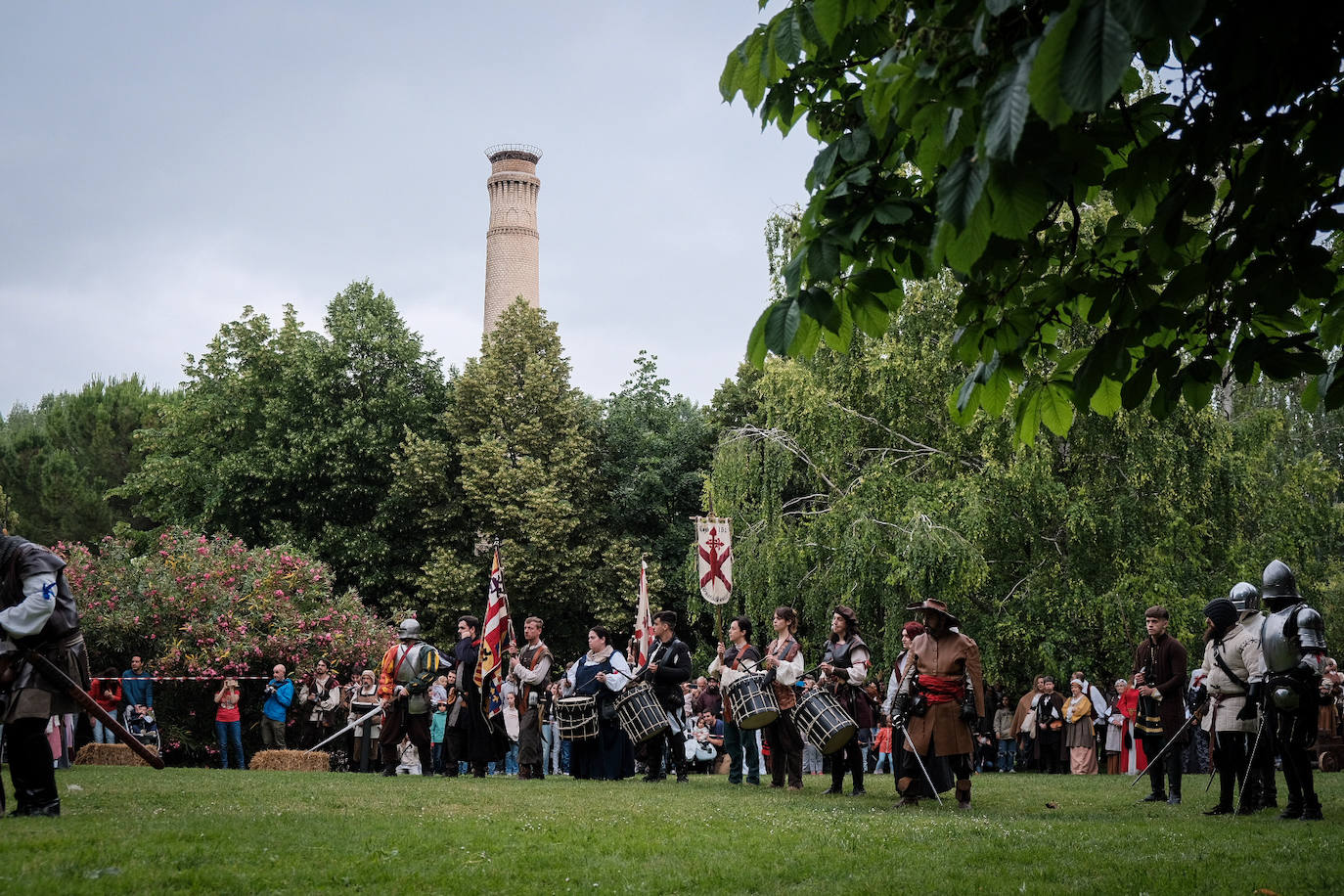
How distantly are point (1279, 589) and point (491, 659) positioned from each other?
36.6 feet

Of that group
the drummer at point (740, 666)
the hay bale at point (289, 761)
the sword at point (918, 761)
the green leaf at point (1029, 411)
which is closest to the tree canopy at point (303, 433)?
the hay bale at point (289, 761)

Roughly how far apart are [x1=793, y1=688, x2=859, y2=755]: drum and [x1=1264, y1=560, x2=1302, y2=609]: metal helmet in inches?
175

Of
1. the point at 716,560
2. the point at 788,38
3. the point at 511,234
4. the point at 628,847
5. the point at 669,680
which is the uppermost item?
the point at 511,234

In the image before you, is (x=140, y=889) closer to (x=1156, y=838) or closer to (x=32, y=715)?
(x=32, y=715)

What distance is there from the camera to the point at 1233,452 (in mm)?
24766

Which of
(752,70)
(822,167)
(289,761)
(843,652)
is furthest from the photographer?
(289,761)

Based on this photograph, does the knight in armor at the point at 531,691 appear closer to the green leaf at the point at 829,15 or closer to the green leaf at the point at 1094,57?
the green leaf at the point at 829,15

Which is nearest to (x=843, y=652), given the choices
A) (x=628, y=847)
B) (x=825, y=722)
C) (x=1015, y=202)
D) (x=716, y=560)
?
(x=825, y=722)

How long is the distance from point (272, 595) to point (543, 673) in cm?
1193

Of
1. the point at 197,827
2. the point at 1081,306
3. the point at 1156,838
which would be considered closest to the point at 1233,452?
the point at 1156,838

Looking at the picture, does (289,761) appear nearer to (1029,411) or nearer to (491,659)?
(491,659)

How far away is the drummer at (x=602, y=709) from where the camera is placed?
54.9 feet

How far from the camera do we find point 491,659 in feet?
58.8

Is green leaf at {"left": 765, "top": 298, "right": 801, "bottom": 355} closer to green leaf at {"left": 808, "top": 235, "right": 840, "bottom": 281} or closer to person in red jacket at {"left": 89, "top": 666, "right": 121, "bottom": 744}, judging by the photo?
green leaf at {"left": 808, "top": 235, "right": 840, "bottom": 281}
